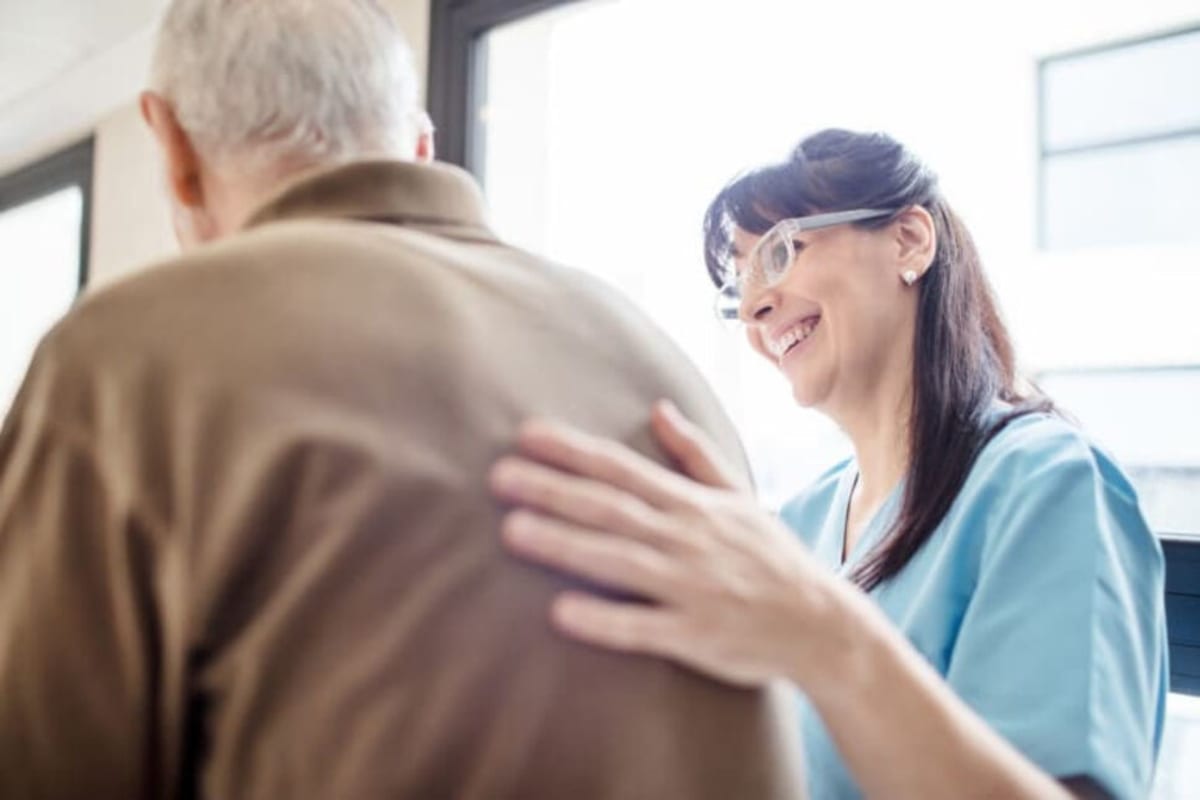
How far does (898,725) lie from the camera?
0.67m

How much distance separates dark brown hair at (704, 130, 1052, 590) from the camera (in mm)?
1078

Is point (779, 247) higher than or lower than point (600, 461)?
higher

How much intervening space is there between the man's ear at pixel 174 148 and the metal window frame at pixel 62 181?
9.84 feet

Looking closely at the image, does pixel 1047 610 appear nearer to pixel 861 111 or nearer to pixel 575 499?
pixel 575 499

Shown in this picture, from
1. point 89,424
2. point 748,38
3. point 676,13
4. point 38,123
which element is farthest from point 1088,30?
point 38,123

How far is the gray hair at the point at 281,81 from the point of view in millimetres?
710

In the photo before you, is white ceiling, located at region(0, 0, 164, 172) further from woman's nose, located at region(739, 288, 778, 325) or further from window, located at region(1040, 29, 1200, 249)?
window, located at region(1040, 29, 1200, 249)

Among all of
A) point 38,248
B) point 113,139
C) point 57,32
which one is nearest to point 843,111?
point 57,32

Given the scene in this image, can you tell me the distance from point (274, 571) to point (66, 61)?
297 cm

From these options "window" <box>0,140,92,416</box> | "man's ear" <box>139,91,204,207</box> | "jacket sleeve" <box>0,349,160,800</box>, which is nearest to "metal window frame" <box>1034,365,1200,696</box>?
"man's ear" <box>139,91,204,207</box>

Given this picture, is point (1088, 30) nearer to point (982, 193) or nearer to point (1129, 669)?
point (982, 193)

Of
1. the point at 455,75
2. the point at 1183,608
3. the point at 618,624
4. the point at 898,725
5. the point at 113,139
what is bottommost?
the point at 1183,608

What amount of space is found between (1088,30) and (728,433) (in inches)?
75.9

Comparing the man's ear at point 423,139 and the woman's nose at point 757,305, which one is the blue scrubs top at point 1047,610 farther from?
the man's ear at point 423,139
